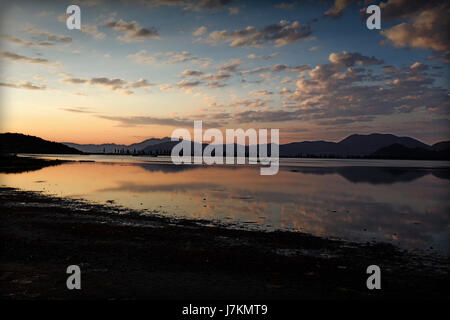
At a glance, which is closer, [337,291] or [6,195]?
[337,291]

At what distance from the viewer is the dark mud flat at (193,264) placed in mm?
10148

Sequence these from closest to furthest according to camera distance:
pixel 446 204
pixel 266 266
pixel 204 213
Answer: pixel 266 266, pixel 204 213, pixel 446 204

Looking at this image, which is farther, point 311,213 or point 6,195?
point 6,195

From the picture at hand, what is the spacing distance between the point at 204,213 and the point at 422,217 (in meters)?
20.3

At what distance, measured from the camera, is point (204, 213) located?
83.6 ft

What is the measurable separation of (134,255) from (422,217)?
26.5 m

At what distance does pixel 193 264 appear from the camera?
12.7 metres

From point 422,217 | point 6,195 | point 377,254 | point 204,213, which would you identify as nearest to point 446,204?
point 422,217

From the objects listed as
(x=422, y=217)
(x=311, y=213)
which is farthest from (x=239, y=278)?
(x=422, y=217)

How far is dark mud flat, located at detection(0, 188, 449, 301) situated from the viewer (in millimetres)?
10148

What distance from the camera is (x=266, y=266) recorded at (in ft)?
41.6

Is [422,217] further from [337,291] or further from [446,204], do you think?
[337,291]
